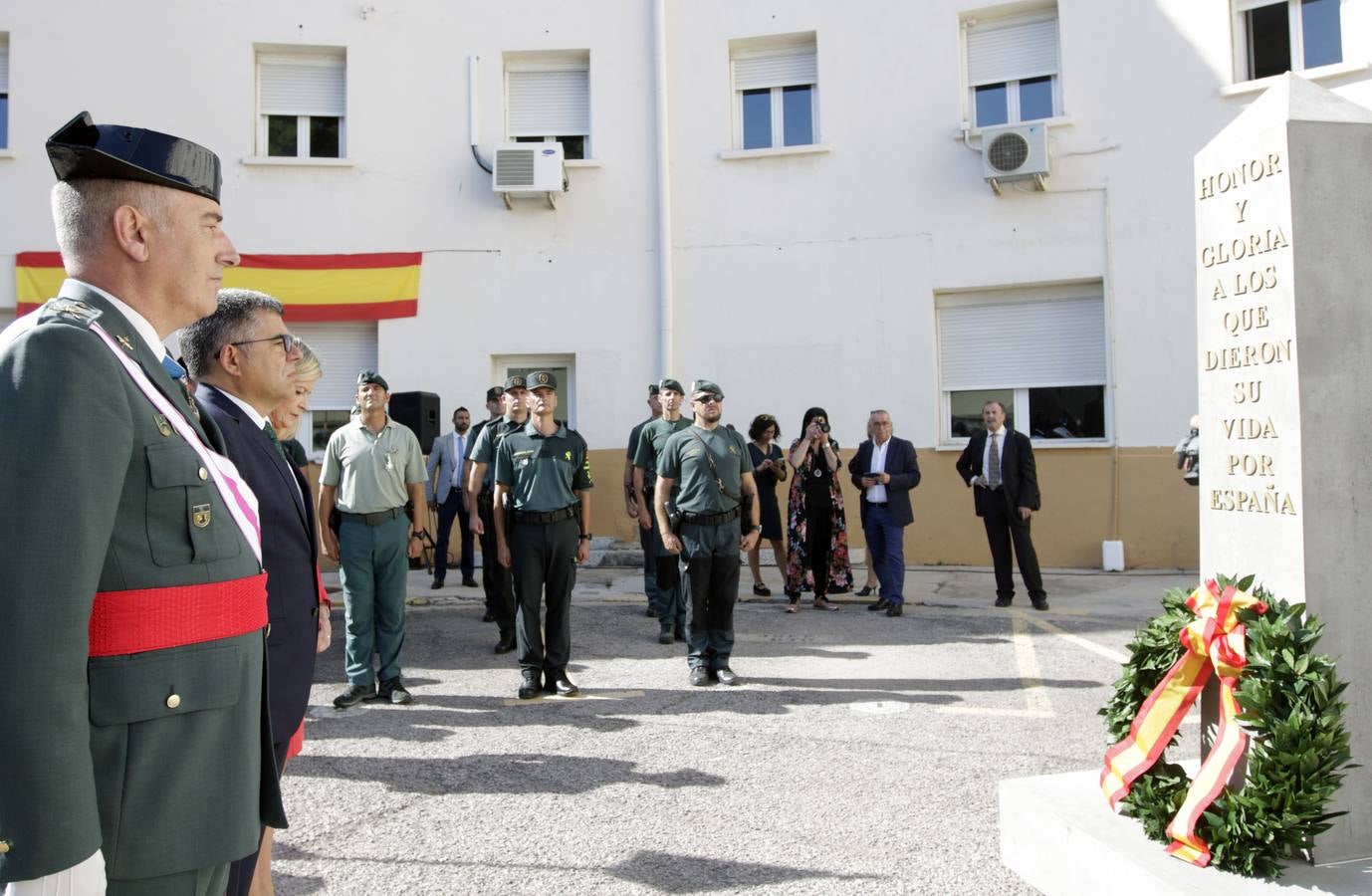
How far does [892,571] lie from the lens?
31.5ft

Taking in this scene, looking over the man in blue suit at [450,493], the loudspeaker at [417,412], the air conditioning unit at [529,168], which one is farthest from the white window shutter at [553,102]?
the man in blue suit at [450,493]

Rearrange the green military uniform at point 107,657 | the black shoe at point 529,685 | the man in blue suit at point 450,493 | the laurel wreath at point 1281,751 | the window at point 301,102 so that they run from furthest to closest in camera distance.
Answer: the window at point 301,102, the man in blue suit at point 450,493, the black shoe at point 529,685, the laurel wreath at point 1281,751, the green military uniform at point 107,657

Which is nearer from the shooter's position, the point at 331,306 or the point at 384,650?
the point at 384,650

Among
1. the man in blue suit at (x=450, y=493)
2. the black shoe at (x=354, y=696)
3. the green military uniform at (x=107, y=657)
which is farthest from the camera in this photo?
the man in blue suit at (x=450, y=493)

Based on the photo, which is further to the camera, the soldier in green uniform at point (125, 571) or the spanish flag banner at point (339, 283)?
the spanish flag banner at point (339, 283)

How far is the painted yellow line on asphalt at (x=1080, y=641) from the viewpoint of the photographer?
24.2 ft

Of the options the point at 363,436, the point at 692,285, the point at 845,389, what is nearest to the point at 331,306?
the point at 692,285

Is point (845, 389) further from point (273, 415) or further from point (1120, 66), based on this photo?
point (273, 415)

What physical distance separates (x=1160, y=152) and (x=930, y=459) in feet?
14.3

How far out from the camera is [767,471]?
33.3 ft

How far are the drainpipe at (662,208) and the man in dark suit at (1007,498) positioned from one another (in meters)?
4.45

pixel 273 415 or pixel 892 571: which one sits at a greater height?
pixel 273 415

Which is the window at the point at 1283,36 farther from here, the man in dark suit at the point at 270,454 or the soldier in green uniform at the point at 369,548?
the man in dark suit at the point at 270,454

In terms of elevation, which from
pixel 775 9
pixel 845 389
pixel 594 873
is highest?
pixel 775 9
